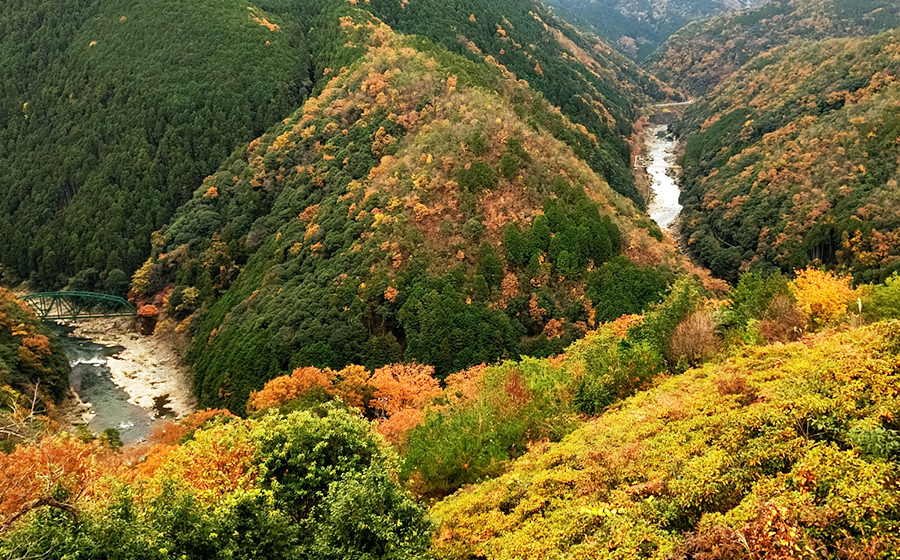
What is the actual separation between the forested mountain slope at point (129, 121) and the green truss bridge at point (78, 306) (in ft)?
17.6

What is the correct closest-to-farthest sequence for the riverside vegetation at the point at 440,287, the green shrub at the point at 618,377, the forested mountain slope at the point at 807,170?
the riverside vegetation at the point at 440,287, the green shrub at the point at 618,377, the forested mountain slope at the point at 807,170

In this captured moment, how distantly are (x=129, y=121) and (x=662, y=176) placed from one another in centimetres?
13509

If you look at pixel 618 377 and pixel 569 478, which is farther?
pixel 618 377

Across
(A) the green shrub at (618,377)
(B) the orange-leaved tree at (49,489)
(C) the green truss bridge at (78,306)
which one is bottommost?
(C) the green truss bridge at (78,306)

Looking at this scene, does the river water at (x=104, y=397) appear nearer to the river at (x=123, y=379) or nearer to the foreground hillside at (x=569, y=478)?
the river at (x=123, y=379)

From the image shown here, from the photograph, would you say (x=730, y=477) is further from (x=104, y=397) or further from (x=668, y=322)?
(x=104, y=397)

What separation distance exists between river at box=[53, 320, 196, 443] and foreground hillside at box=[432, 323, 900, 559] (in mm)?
65878

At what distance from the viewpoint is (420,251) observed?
65.1m

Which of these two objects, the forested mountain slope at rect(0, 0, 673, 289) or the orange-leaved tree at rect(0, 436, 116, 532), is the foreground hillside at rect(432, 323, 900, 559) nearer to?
the orange-leaved tree at rect(0, 436, 116, 532)

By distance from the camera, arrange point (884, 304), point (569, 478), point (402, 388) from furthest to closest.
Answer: point (402, 388) → point (884, 304) → point (569, 478)

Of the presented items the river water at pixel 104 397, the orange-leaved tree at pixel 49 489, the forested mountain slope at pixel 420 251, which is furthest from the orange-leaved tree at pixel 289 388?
the orange-leaved tree at pixel 49 489

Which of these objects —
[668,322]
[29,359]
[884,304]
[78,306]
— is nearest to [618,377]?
[668,322]

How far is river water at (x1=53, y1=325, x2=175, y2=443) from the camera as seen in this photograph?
70750mm

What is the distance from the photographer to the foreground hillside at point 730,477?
10906 mm
